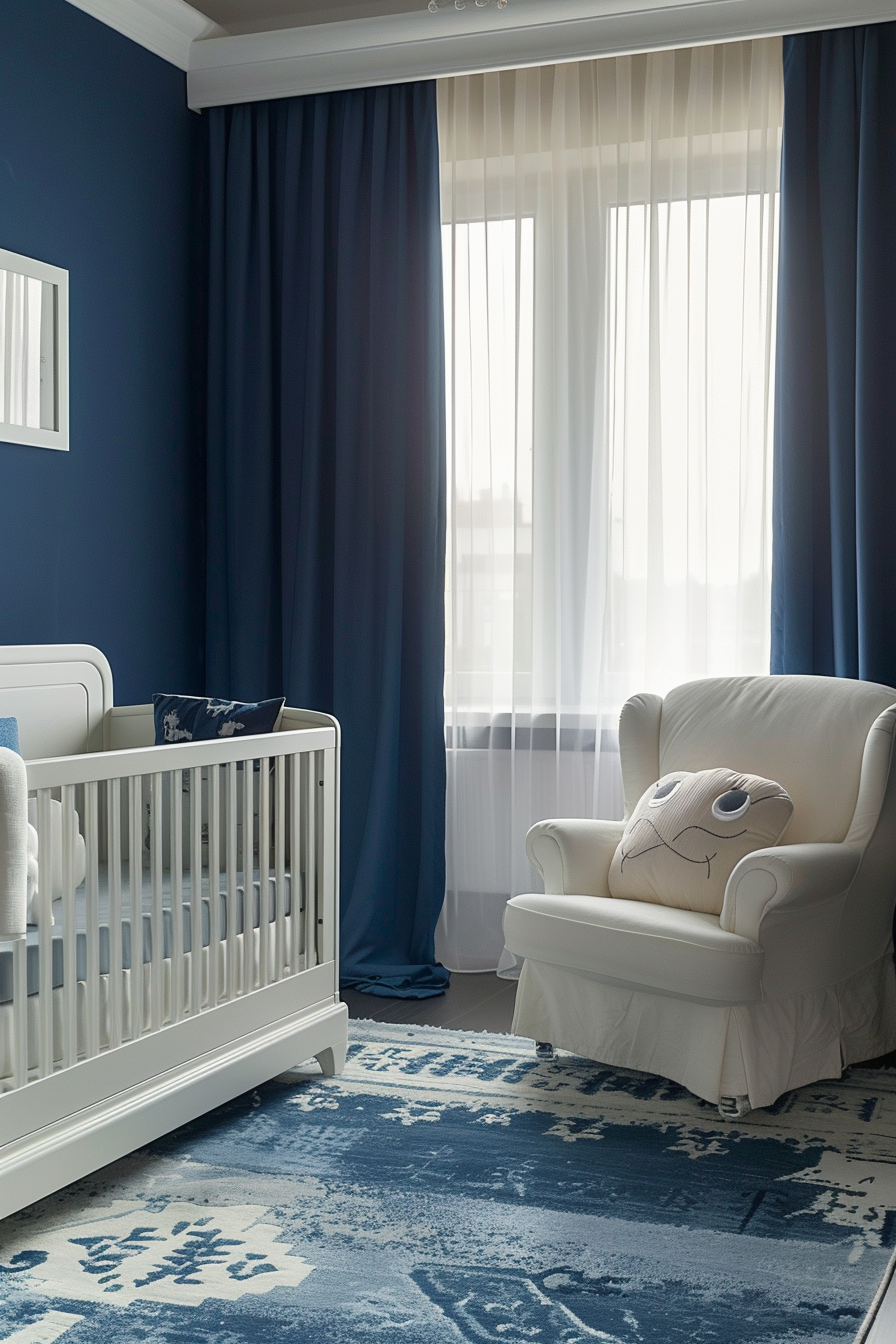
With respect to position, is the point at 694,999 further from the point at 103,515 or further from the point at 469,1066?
the point at 103,515

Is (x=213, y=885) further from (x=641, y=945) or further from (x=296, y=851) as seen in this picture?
(x=641, y=945)

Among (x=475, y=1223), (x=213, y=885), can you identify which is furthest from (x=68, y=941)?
(x=475, y=1223)

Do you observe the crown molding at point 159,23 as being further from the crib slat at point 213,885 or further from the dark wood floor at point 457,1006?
the dark wood floor at point 457,1006

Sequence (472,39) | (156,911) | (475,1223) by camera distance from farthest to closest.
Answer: (472,39)
(156,911)
(475,1223)

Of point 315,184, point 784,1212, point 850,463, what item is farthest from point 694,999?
point 315,184

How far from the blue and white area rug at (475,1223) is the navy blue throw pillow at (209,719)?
0.77 m

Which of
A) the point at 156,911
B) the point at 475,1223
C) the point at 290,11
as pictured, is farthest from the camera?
the point at 290,11

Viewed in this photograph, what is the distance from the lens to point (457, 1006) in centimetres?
346

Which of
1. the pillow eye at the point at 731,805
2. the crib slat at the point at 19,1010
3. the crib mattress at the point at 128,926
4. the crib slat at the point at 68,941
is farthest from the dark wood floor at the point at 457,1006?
the crib slat at the point at 19,1010

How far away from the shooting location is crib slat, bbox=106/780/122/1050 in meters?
2.20

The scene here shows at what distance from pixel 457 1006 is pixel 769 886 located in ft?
3.79

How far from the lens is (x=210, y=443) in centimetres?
394

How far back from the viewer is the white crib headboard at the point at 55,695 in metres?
2.94

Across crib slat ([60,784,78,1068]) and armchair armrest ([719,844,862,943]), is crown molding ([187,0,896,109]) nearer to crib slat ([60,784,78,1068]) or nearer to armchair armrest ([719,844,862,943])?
armchair armrest ([719,844,862,943])
